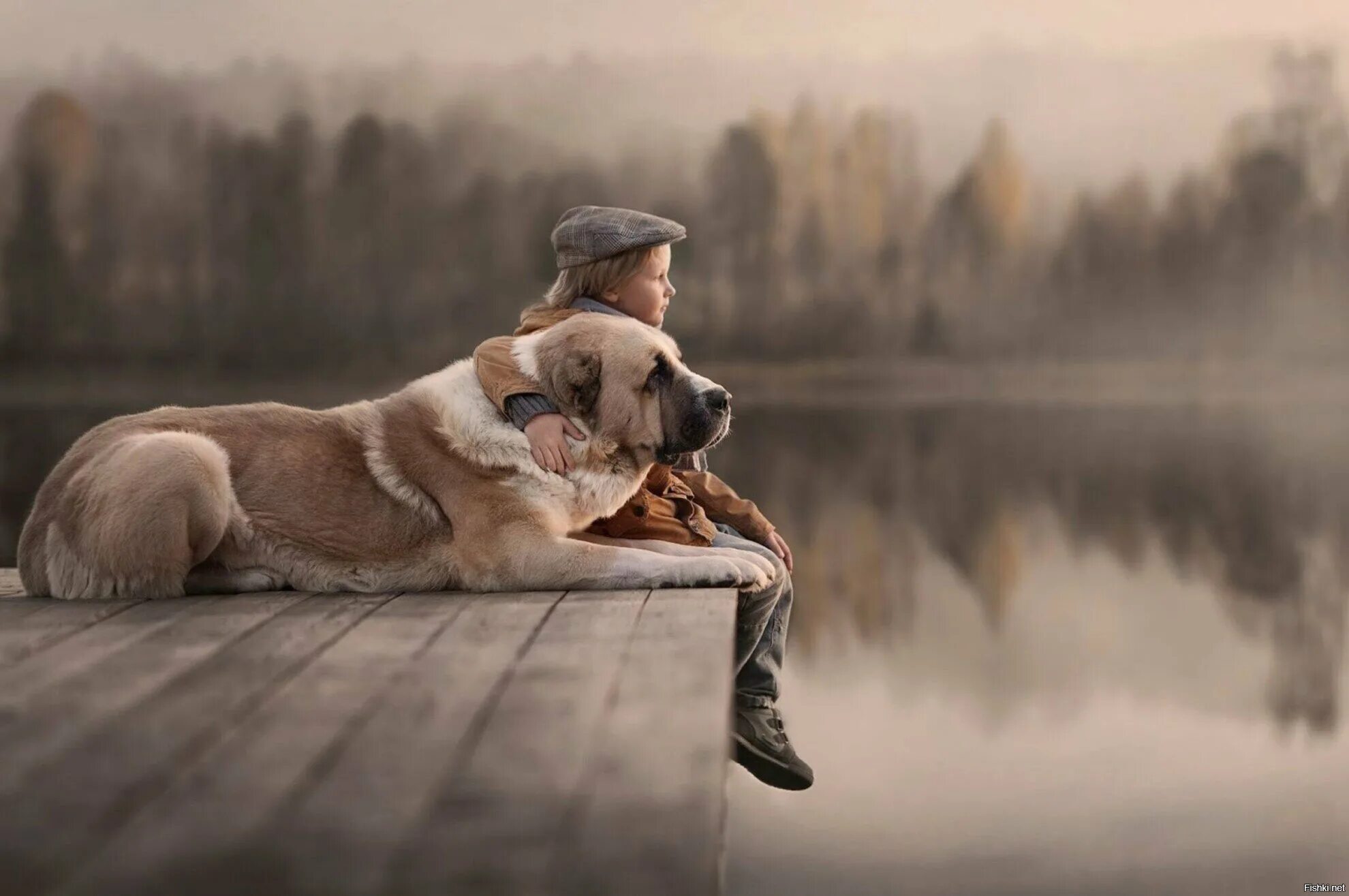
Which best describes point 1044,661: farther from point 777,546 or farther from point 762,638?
point 762,638

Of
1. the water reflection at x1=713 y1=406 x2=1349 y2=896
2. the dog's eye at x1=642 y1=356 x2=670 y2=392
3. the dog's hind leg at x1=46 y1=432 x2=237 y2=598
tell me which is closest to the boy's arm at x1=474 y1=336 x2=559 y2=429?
the dog's eye at x1=642 y1=356 x2=670 y2=392

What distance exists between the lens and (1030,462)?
521 inches

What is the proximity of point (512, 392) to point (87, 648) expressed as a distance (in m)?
1.09

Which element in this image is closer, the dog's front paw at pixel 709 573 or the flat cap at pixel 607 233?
the dog's front paw at pixel 709 573

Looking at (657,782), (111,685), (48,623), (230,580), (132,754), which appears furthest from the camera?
(230,580)

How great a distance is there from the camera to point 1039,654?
9.01m

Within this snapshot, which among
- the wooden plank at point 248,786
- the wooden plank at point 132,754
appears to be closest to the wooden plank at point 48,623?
the wooden plank at point 132,754

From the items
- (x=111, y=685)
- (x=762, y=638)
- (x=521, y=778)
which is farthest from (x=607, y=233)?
(x=521, y=778)

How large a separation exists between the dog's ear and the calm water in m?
3.17

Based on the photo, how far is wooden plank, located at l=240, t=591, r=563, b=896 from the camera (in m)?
1.53

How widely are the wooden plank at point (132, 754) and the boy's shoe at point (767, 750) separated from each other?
1.20m

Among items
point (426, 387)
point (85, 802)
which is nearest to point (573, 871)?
point (85, 802)

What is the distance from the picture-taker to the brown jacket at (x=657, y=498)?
130 inches

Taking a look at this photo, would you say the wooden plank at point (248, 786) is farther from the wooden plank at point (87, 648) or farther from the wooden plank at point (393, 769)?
the wooden plank at point (87, 648)
